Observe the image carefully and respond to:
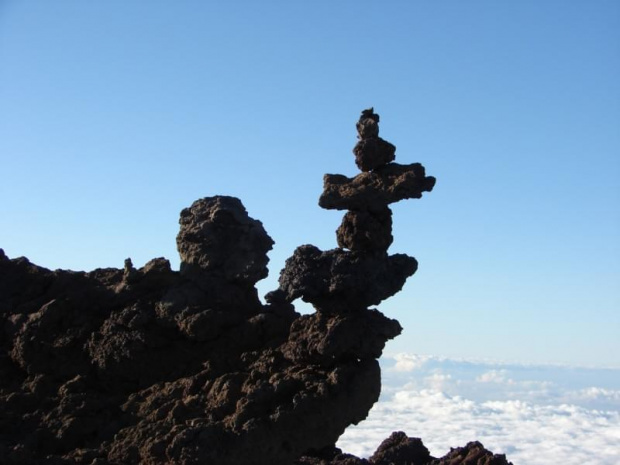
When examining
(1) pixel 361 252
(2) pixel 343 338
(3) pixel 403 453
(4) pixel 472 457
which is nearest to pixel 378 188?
(1) pixel 361 252

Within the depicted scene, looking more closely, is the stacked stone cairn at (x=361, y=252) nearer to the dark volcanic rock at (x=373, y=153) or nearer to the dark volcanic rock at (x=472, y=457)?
the dark volcanic rock at (x=373, y=153)

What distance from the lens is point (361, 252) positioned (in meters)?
14.3

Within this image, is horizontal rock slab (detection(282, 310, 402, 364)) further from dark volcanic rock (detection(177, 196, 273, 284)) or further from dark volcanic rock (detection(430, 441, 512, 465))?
dark volcanic rock (detection(430, 441, 512, 465))

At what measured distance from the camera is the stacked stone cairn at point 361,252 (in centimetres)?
1397

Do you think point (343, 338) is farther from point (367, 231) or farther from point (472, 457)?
point (472, 457)

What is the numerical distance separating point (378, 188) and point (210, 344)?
3722mm

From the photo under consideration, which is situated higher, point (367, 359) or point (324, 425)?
Answer: point (367, 359)

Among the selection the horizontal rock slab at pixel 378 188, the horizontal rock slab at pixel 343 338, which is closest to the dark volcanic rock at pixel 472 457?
the horizontal rock slab at pixel 343 338

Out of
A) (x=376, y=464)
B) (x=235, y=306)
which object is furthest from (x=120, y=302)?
(x=376, y=464)

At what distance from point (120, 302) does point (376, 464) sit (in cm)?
608

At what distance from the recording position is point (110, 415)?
14102 millimetres

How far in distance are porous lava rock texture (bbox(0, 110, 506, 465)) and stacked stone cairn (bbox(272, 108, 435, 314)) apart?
2 cm

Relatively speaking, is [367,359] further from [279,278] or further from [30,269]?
[30,269]

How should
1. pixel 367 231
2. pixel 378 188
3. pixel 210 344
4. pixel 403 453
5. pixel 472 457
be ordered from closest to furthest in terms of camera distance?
pixel 367 231, pixel 378 188, pixel 210 344, pixel 472 457, pixel 403 453
